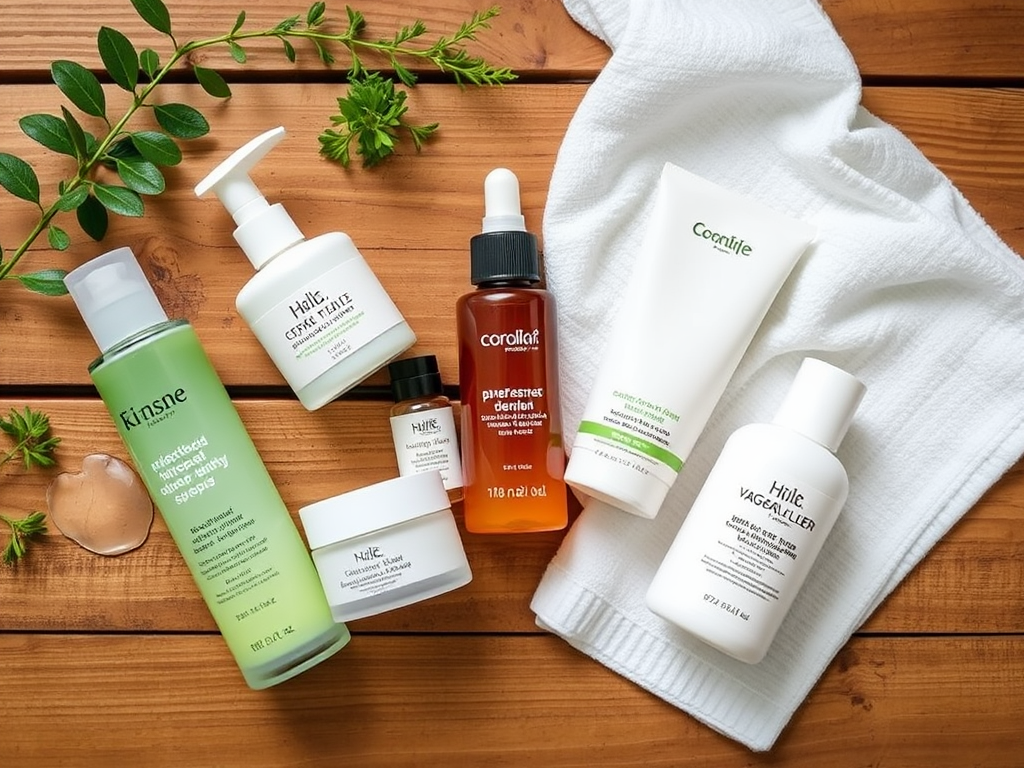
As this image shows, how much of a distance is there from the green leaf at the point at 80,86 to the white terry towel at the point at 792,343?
13.8 inches

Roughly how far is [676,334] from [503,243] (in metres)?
0.14

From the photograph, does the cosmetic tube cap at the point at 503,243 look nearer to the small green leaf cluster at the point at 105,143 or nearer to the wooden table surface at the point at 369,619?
the wooden table surface at the point at 369,619

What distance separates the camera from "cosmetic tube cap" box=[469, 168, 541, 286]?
2.01 feet

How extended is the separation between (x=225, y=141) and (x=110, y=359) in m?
0.21

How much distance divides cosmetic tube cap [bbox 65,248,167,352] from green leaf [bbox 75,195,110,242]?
70 mm

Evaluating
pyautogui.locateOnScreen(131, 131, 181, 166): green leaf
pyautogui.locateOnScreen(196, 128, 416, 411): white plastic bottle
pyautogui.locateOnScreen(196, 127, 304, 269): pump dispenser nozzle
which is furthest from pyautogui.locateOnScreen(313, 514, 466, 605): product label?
pyautogui.locateOnScreen(131, 131, 181, 166): green leaf

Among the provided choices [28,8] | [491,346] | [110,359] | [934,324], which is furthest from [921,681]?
[28,8]

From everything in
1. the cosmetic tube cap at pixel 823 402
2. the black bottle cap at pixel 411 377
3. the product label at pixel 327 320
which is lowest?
the cosmetic tube cap at pixel 823 402

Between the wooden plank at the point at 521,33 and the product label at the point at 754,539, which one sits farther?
the wooden plank at the point at 521,33

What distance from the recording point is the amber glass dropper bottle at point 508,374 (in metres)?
0.61

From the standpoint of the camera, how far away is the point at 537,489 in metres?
0.63

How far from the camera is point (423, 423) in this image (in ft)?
2.09

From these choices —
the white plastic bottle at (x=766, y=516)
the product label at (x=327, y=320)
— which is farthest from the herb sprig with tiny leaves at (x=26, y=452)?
the white plastic bottle at (x=766, y=516)

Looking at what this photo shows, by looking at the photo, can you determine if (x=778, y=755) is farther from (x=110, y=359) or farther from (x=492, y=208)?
(x=110, y=359)
